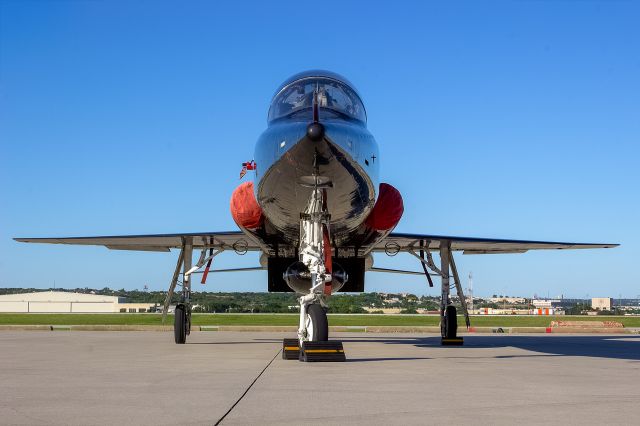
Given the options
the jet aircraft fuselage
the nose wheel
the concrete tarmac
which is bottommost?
the concrete tarmac

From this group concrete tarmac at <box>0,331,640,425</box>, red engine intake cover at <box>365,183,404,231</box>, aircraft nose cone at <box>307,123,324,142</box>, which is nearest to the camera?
concrete tarmac at <box>0,331,640,425</box>

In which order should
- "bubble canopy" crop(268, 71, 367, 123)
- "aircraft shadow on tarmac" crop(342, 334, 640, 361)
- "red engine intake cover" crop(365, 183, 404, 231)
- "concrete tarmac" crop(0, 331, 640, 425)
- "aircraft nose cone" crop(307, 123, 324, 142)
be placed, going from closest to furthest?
1. "concrete tarmac" crop(0, 331, 640, 425)
2. "aircraft nose cone" crop(307, 123, 324, 142)
3. "bubble canopy" crop(268, 71, 367, 123)
4. "red engine intake cover" crop(365, 183, 404, 231)
5. "aircraft shadow on tarmac" crop(342, 334, 640, 361)

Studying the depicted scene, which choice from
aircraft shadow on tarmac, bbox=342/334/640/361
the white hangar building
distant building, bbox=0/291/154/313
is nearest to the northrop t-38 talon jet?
aircraft shadow on tarmac, bbox=342/334/640/361

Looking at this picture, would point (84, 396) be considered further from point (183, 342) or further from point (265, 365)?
point (183, 342)

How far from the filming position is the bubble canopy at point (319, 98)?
40.7 ft

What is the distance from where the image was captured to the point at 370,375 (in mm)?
9531

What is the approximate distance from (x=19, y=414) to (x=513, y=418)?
12.8 ft

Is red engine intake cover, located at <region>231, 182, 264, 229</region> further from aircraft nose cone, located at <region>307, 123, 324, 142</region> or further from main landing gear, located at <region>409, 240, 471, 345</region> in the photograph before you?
main landing gear, located at <region>409, 240, 471, 345</region>

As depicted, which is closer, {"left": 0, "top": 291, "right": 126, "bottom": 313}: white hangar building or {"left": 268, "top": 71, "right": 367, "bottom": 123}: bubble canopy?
{"left": 268, "top": 71, "right": 367, "bottom": 123}: bubble canopy

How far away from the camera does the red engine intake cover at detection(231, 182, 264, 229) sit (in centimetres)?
1405

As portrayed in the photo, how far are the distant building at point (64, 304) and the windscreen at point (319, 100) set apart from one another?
6998 centimetres

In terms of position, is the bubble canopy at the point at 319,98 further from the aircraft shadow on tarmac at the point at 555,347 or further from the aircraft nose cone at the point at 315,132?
the aircraft shadow on tarmac at the point at 555,347

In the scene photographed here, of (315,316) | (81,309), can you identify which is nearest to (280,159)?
(315,316)

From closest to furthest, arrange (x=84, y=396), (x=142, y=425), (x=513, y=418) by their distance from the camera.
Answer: (x=142, y=425)
(x=513, y=418)
(x=84, y=396)
